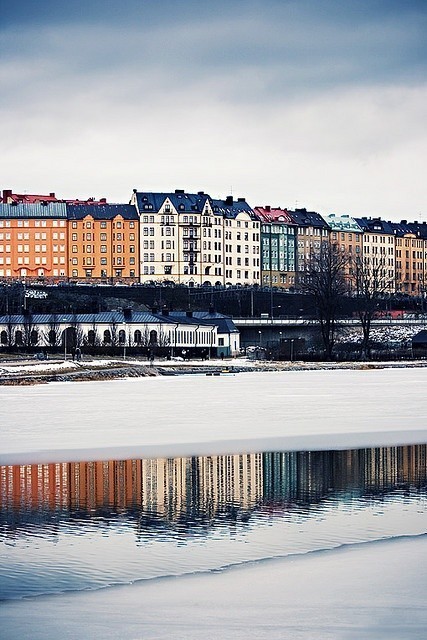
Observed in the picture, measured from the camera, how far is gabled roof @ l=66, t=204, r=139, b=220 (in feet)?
541

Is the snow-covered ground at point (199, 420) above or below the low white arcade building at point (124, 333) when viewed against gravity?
below

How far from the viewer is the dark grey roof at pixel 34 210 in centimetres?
16525

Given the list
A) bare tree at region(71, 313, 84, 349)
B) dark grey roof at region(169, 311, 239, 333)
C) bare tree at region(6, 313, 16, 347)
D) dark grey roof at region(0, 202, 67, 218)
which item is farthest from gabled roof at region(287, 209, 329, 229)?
bare tree at region(6, 313, 16, 347)

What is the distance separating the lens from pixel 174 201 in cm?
16938

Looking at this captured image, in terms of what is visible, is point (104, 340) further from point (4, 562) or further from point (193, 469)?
point (4, 562)

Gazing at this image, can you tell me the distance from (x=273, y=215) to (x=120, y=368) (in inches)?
4576

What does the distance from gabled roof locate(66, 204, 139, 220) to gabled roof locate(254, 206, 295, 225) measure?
23886mm

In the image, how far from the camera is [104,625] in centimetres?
1149

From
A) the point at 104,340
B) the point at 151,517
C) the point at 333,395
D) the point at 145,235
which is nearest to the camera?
the point at 151,517

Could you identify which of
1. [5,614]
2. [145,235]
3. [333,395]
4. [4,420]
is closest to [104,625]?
[5,614]

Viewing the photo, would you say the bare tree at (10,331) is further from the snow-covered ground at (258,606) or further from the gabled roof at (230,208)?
the snow-covered ground at (258,606)

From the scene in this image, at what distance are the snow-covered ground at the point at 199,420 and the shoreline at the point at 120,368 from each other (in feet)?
32.4

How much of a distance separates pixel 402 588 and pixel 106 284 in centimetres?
13809

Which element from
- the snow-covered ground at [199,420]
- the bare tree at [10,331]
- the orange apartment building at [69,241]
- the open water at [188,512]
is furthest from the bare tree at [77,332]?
the open water at [188,512]
